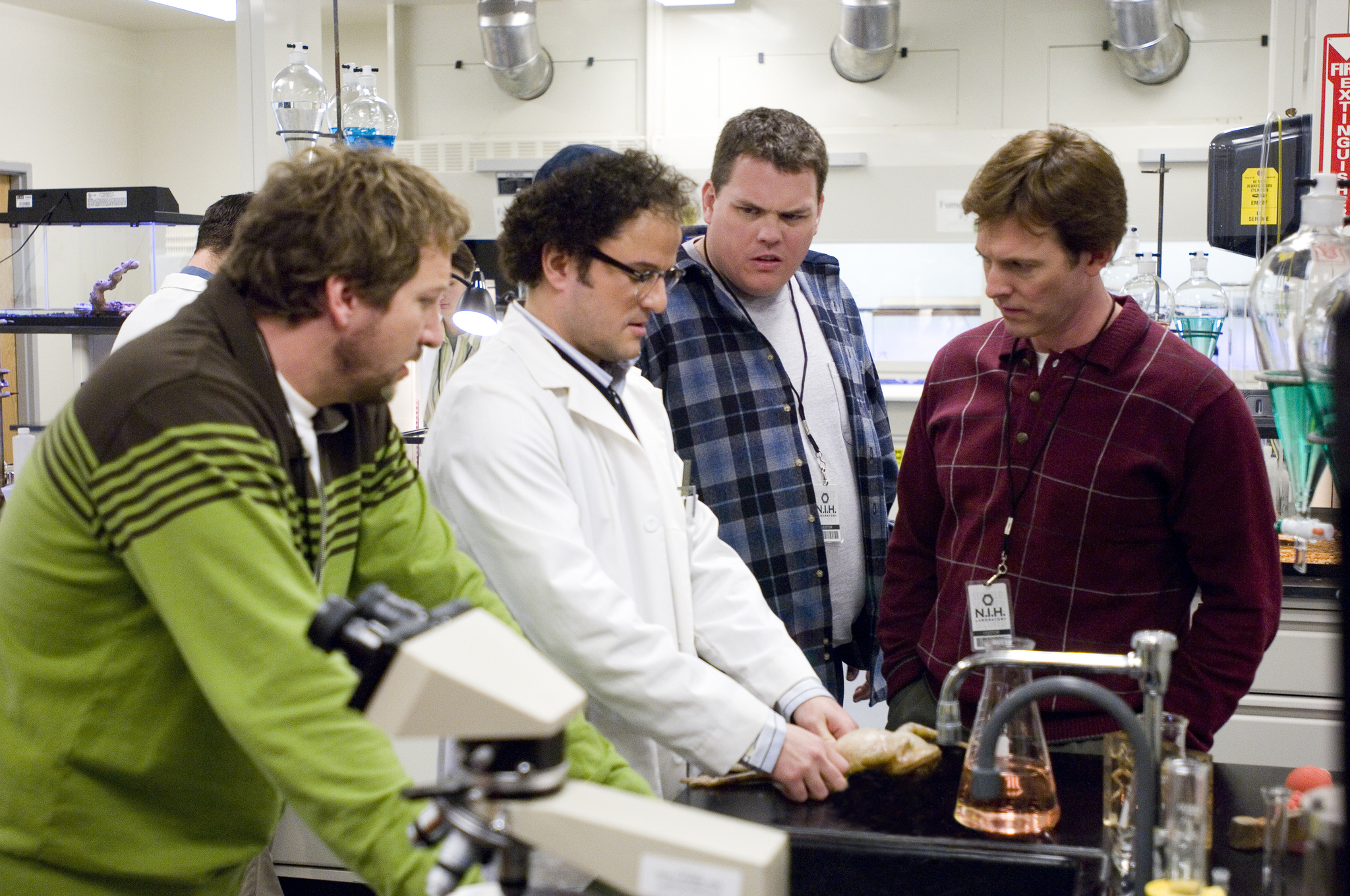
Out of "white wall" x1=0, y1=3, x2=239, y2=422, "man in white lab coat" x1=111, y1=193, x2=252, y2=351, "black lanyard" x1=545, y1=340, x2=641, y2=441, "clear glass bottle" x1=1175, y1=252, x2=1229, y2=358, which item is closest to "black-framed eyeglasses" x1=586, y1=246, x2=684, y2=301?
"black lanyard" x1=545, y1=340, x2=641, y2=441

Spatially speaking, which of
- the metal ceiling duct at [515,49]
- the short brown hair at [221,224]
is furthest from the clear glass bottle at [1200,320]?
the metal ceiling duct at [515,49]

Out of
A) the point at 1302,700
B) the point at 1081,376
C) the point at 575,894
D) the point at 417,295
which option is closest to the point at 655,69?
the point at 1302,700

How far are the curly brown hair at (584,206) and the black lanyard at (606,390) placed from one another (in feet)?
0.37

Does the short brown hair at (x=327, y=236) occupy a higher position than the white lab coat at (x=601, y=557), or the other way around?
the short brown hair at (x=327, y=236)

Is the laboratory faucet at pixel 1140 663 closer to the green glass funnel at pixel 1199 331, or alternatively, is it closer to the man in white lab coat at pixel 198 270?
the man in white lab coat at pixel 198 270

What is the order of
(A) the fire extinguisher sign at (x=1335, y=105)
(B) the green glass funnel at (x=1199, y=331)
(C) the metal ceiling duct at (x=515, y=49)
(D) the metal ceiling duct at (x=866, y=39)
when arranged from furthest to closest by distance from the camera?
(C) the metal ceiling duct at (x=515, y=49) < (D) the metal ceiling duct at (x=866, y=39) < (B) the green glass funnel at (x=1199, y=331) < (A) the fire extinguisher sign at (x=1335, y=105)

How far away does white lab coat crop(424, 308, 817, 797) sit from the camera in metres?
1.45

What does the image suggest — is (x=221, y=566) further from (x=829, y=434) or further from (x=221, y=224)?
(x=221, y=224)

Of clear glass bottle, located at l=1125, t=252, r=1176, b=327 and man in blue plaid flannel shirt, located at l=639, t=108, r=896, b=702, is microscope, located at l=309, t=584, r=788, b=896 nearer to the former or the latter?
man in blue plaid flannel shirt, located at l=639, t=108, r=896, b=702

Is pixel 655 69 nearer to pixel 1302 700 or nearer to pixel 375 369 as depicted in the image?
pixel 1302 700

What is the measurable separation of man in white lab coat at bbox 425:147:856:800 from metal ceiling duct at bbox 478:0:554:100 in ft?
15.1

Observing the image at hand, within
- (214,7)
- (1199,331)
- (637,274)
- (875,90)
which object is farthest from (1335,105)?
(214,7)

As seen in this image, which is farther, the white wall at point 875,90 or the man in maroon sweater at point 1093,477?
the white wall at point 875,90

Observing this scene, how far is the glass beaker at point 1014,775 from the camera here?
4.37ft
